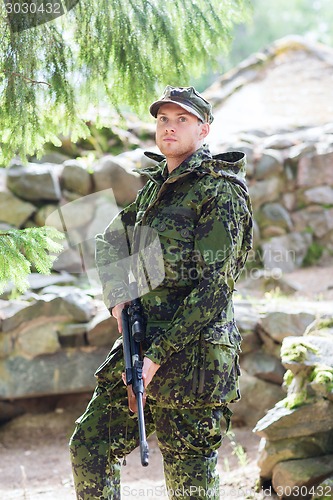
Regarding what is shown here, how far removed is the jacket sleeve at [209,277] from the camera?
2.86 metres

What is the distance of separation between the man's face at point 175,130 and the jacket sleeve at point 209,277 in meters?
0.27

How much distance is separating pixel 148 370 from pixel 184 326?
8.8 inches

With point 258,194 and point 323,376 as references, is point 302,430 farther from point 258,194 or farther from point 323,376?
point 258,194

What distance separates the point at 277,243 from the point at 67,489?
4861 millimetres

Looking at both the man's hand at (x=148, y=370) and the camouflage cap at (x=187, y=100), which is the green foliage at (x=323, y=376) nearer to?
the man's hand at (x=148, y=370)

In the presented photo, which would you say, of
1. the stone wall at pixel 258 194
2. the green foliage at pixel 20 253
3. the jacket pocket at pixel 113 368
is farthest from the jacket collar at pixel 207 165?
the stone wall at pixel 258 194

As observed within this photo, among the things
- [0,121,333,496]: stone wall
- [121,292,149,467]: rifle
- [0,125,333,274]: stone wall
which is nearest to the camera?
[121,292,149,467]: rifle

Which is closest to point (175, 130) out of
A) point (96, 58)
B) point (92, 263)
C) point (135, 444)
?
point (96, 58)

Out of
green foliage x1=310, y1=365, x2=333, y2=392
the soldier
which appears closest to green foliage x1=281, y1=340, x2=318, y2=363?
green foliage x1=310, y1=365, x2=333, y2=392

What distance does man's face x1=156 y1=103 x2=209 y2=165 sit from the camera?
9.93ft

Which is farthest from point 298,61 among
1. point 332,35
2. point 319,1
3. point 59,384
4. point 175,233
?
point 319,1

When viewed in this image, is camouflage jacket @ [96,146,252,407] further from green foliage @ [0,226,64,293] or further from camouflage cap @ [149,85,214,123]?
green foliage @ [0,226,64,293]

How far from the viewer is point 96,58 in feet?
13.1

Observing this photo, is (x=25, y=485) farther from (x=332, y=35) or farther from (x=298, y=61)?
(x=332, y=35)
